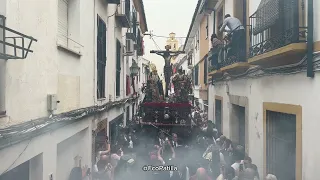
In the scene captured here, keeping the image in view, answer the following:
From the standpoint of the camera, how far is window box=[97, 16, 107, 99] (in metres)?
6.99

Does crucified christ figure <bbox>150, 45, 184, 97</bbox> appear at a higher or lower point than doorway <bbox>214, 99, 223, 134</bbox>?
higher

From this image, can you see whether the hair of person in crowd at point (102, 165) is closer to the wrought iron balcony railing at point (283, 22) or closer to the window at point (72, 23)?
the window at point (72, 23)

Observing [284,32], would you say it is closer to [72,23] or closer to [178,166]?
[178,166]

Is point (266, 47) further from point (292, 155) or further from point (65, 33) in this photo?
point (65, 33)

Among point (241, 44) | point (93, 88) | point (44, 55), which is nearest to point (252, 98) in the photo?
point (241, 44)

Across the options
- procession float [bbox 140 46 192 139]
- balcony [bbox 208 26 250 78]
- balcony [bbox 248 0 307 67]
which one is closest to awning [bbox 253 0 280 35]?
balcony [bbox 248 0 307 67]

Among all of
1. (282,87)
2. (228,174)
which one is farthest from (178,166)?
(282,87)

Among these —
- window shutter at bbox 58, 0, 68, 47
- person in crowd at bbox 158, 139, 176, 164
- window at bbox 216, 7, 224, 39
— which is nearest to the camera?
window shutter at bbox 58, 0, 68, 47

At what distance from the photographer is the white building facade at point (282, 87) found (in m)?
3.60

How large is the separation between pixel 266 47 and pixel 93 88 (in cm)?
329

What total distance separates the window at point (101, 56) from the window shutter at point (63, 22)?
185 centimetres

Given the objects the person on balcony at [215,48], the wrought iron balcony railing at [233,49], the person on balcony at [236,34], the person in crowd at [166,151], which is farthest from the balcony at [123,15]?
the person in crowd at [166,151]

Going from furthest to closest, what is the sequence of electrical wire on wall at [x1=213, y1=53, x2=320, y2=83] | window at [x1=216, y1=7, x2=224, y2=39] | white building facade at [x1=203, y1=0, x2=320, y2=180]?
window at [x1=216, y1=7, x2=224, y2=39]
white building facade at [x1=203, y1=0, x2=320, y2=180]
electrical wire on wall at [x1=213, y1=53, x2=320, y2=83]

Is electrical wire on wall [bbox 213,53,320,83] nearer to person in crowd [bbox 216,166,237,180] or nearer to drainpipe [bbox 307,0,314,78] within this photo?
drainpipe [bbox 307,0,314,78]
